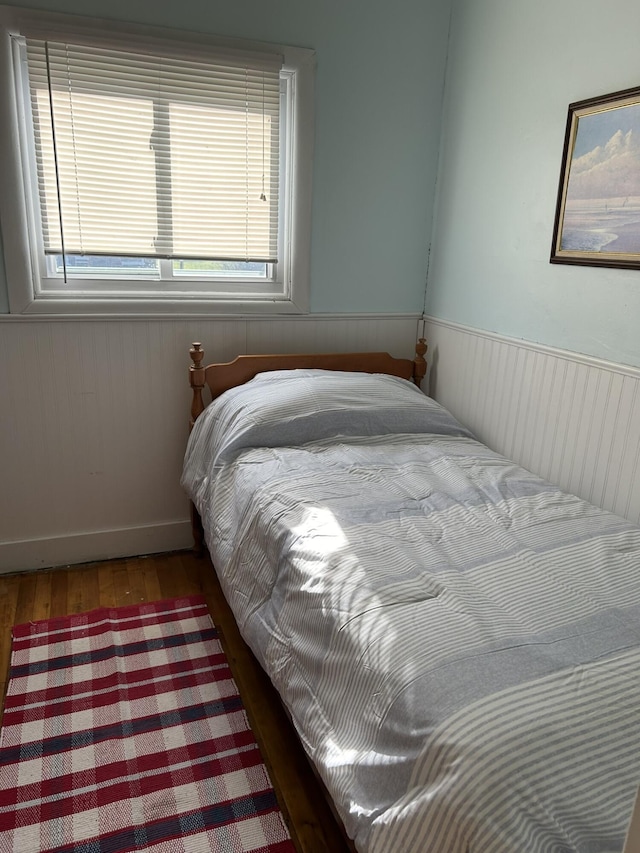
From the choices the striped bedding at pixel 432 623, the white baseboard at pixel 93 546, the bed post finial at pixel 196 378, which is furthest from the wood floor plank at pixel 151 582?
the bed post finial at pixel 196 378

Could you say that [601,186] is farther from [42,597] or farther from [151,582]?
[42,597]

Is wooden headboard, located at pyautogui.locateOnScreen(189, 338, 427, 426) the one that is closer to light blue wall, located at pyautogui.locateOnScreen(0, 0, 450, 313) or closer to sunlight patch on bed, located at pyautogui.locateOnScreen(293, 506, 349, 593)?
light blue wall, located at pyautogui.locateOnScreen(0, 0, 450, 313)

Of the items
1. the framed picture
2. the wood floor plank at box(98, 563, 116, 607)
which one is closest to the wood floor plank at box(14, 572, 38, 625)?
the wood floor plank at box(98, 563, 116, 607)

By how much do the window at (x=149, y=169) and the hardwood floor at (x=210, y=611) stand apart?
108cm

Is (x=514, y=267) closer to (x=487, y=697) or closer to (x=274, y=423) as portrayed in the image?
(x=274, y=423)

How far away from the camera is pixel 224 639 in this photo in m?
2.20

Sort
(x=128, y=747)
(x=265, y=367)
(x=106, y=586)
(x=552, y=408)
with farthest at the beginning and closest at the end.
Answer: (x=265, y=367)
(x=106, y=586)
(x=552, y=408)
(x=128, y=747)

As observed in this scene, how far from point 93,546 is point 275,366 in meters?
1.10

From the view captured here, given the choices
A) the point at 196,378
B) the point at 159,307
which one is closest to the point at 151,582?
the point at 196,378

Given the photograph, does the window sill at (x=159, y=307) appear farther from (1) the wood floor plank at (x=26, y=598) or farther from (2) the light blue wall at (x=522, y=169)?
(1) the wood floor plank at (x=26, y=598)

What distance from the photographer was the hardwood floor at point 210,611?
1.57 meters

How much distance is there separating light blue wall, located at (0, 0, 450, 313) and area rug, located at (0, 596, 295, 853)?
1334 millimetres

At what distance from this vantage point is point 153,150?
7.93ft

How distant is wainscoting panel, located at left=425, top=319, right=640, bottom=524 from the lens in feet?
6.18
